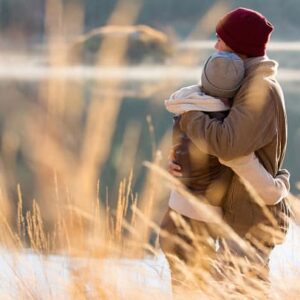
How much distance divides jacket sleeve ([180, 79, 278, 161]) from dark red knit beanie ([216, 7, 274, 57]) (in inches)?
3.3

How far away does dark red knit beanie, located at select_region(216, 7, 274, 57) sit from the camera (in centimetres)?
161

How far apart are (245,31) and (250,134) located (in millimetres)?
209

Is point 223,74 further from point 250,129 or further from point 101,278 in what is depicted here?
point 101,278

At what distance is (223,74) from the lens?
1.58 m

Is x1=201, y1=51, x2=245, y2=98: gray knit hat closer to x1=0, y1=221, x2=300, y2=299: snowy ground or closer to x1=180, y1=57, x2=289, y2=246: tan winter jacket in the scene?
x1=180, y1=57, x2=289, y2=246: tan winter jacket

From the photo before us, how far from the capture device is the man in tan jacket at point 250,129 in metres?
1.57

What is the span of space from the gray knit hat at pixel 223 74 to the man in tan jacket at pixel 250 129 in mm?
21

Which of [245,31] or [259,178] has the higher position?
[245,31]

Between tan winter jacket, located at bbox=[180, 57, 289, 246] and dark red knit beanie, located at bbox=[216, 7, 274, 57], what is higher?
dark red knit beanie, located at bbox=[216, 7, 274, 57]

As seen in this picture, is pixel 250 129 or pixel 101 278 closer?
pixel 250 129

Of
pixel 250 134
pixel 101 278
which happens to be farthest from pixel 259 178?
pixel 101 278

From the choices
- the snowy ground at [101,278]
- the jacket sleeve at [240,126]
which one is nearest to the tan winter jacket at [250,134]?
the jacket sleeve at [240,126]

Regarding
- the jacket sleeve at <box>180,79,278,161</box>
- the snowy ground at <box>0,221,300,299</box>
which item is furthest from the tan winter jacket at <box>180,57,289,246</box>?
the snowy ground at <box>0,221,300,299</box>

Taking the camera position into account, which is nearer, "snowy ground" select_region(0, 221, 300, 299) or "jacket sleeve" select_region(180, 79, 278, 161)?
"jacket sleeve" select_region(180, 79, 278, 161)
